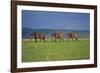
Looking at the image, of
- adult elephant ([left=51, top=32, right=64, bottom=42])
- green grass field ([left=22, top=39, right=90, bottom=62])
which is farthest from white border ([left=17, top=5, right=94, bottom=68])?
adult elephant ([left=51, top=32, right=64, bottom=42])

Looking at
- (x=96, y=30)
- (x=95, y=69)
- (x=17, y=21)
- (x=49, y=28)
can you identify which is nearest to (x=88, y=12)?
(x=96, y=30)

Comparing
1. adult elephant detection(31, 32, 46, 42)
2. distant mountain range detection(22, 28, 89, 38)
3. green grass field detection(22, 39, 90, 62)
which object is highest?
distant mountain range detection(22, 28, 89, 38)

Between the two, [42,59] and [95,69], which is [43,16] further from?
[95,69]

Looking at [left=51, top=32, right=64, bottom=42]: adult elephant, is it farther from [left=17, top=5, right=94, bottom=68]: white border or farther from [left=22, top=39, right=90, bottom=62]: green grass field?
[left=17, top=5, right=94, bottom=68]: white border

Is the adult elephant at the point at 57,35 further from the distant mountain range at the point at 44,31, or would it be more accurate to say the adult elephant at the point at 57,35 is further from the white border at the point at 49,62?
the white border at the point at 49,62

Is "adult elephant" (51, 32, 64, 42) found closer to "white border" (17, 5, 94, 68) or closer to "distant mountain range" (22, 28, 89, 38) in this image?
"distant mountain range" (22, 28, 89, 38)

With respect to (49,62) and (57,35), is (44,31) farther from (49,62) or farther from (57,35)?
(49,62)

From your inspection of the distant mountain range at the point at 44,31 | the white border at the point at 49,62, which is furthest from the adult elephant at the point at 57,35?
the white border at the point at 49,62

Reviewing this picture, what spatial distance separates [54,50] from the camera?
1.92m

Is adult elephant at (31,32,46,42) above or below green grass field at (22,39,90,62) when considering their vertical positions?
above

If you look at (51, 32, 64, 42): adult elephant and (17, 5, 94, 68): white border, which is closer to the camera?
(17, 5, 94, 68): white border

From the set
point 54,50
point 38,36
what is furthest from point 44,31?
point 54,50

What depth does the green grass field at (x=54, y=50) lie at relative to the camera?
1837 millimetres

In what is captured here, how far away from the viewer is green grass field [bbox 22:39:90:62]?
184 cm
